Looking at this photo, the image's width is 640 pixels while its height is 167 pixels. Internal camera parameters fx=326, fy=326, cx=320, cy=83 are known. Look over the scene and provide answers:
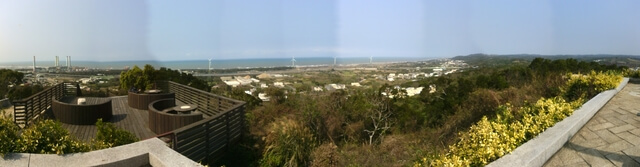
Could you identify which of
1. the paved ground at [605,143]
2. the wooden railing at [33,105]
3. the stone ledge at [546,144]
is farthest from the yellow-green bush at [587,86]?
the wooden railing at [33,105]

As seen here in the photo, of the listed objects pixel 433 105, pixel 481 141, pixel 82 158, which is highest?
pixel 481 141

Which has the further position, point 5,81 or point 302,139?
point 5,81

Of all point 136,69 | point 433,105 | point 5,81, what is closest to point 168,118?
point 136,69

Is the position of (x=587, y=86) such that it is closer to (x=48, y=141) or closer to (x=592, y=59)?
(x=48, y=141)

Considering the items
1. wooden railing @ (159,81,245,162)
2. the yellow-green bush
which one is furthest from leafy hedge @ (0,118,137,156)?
the yellow-green bush

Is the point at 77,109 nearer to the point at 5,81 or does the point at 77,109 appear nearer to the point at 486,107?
the point at 486,107
